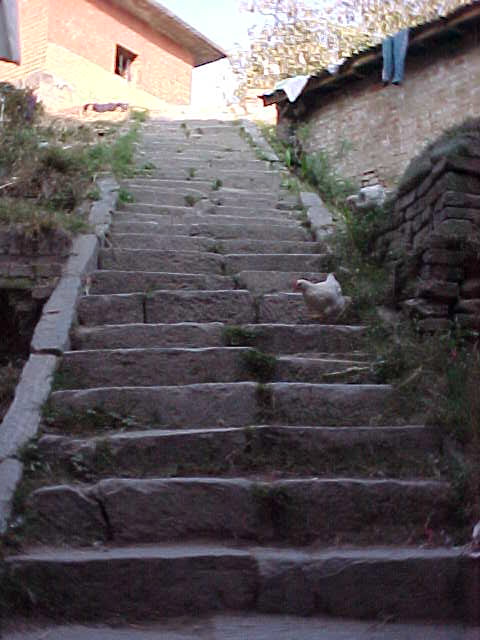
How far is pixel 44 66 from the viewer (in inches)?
616

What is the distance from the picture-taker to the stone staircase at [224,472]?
2.97 meters

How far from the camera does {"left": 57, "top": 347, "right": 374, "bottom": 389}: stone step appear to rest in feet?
14.3

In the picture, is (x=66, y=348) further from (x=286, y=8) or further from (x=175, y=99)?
(x=286, y=8)

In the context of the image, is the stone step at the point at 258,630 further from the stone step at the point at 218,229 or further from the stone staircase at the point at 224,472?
the stone step at the point at 218,229

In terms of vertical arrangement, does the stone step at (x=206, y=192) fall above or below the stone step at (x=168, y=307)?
above

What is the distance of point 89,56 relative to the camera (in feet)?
55.0

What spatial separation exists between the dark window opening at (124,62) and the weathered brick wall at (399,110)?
7.55 m

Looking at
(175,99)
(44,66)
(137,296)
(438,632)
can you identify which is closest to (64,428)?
(137,296)

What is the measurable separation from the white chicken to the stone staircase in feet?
0.55

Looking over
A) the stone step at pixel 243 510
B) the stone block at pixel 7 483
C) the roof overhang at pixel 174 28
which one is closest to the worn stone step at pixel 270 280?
the stone step at pixel 243 510

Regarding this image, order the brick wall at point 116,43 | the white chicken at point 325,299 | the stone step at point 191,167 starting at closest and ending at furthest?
1. the white chicken at point 325,299
2. the stone step at point 191,167
3. the brick wall at point 116,43

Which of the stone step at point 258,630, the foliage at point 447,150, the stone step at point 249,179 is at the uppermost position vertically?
the stone step at point 249,179

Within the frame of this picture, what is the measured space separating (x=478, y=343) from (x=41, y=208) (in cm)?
356

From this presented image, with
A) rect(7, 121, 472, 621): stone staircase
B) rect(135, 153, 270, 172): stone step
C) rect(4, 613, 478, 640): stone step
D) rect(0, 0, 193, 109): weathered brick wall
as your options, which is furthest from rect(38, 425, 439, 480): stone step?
rect(0, 0, 193, 109): weathered brick wall
